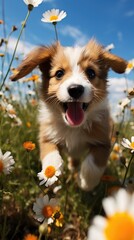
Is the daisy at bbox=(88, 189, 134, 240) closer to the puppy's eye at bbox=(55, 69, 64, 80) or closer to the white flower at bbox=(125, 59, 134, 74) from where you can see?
the puppy's eye at bbox=(55, 69, 64, 80)

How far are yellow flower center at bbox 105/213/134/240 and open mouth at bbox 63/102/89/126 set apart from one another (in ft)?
6.95

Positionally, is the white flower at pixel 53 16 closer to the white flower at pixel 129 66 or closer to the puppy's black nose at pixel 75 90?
the puppy's black nose at pixel 75 90

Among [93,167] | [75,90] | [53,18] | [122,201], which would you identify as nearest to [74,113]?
[75,90]

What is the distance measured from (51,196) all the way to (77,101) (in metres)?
0.92

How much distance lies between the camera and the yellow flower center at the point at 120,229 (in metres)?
0.54

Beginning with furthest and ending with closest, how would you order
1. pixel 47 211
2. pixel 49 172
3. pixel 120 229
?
pixel 49 172 < pixel 47 211 < pixel 120 229

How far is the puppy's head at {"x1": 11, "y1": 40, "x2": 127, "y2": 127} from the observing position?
8.33 feet

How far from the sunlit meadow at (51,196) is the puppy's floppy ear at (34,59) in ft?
0.56

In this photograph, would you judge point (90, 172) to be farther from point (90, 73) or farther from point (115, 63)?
point (115, 63)

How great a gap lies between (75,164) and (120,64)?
3.76 feet

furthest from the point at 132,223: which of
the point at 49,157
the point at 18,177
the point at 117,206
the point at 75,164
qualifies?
the point at 75,164

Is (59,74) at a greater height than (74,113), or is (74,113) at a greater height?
(59,74)

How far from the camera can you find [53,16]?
2.62 m

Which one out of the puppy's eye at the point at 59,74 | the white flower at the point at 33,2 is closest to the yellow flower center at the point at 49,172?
the white flower at the point at 33,2
